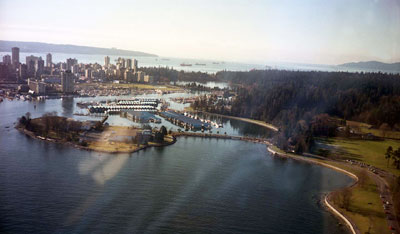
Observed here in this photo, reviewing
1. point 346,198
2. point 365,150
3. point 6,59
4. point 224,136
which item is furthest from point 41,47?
point 346,198

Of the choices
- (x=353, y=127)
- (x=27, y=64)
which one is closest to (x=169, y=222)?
(x=353, y=127)

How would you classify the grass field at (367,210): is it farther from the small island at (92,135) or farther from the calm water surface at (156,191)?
the small island at (92,135)

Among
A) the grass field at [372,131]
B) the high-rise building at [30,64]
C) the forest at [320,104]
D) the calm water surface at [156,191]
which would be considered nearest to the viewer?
the calm water surface at [156,191]

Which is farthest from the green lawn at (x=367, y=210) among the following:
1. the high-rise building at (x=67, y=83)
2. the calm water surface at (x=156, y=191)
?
the high-rise building at (x=67, y=83)

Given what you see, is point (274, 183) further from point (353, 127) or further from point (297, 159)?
point (353, 127)

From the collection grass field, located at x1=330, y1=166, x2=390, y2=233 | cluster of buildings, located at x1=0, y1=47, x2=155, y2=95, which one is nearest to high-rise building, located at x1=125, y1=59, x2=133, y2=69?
cluster of buildings, located at x1=0, y1=47, x2=155, y2=95

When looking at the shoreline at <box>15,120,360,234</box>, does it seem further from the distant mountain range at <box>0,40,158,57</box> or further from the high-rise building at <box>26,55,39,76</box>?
the high-rise building at <box>26,55,39,76</box>
